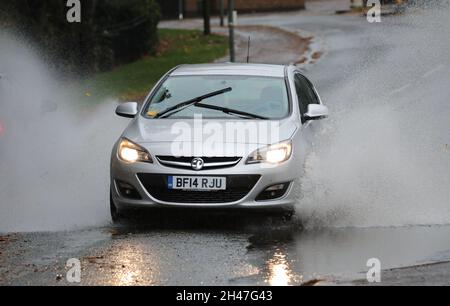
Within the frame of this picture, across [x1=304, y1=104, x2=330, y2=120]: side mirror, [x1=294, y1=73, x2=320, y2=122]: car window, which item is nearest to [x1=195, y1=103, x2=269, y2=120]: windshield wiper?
[x1=304, y1=104, x2=330, y2=120]: side mirror

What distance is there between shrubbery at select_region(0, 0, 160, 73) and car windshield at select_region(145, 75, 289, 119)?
1348 cm

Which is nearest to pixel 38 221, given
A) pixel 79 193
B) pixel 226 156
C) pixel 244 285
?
pixel 79 193

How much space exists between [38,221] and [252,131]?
239 cm

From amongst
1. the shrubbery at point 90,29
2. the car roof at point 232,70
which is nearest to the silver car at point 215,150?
the car roof at point 232,70

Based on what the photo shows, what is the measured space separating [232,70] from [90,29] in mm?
16636

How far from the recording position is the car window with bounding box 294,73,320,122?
11.5 metres

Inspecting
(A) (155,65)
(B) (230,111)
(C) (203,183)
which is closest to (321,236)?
(C) (203,183)

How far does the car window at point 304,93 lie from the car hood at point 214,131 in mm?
736

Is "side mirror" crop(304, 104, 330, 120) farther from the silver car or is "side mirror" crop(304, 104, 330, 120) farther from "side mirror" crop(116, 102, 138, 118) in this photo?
"side mirror" crop(116, 102, 138, 118)

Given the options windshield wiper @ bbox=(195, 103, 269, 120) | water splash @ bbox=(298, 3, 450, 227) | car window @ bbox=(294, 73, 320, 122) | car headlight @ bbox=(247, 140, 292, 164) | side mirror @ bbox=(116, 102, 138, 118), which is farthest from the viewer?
car window @ bbox=(294, 73, 320, 122)

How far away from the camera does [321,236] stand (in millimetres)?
9766

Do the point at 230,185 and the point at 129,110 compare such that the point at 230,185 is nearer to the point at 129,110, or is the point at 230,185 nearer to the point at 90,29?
the point at 129,110

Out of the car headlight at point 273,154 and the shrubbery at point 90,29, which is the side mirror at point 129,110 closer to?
the car headlight at point 273,154

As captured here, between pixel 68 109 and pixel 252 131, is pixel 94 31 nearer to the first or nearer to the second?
pixel 68 109
